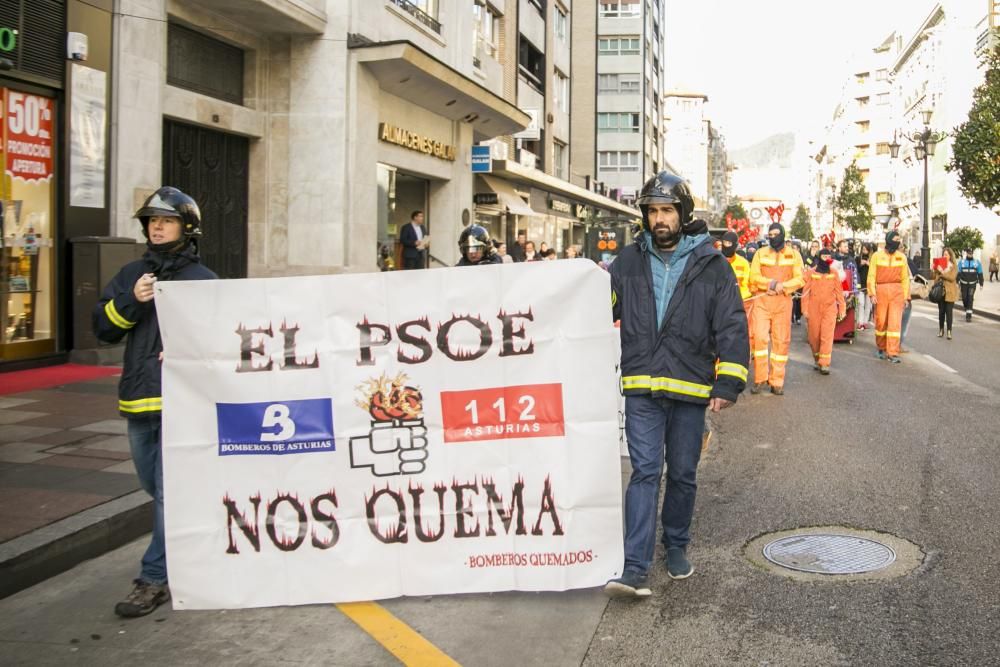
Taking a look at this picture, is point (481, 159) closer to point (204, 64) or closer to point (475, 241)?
point (204, 64)

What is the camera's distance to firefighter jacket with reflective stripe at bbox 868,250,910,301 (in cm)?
1429

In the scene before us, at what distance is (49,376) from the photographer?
1055cm

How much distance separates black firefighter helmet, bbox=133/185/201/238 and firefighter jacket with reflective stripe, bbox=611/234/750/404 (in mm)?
2233

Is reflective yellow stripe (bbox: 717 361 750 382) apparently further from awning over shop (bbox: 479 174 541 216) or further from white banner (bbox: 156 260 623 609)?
awning over shop (bbox: 479 174 541 216)

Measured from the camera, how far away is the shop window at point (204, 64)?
14.5 m

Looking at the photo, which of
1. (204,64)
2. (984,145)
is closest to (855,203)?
(984,145)

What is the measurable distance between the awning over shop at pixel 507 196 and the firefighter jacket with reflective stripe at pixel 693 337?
23.1 m

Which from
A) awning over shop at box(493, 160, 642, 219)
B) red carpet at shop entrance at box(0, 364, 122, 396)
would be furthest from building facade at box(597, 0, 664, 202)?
red carpet at shop entrance at box(0, 364, 122, 396)

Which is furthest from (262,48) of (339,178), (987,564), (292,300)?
(987,564)

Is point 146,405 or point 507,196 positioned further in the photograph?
point 507,196

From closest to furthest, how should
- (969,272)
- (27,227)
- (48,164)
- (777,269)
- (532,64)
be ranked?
1. (27,227)
2. (48,164)
3. (777,269)
4. (969,272)
5. (532,64)

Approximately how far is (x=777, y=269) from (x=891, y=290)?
3828 mm

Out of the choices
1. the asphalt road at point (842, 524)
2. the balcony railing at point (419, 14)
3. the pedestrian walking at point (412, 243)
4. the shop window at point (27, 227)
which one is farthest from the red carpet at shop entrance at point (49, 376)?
the balcony railing at point (419, 14)

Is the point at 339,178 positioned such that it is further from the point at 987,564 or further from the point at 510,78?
the point at 510,78
